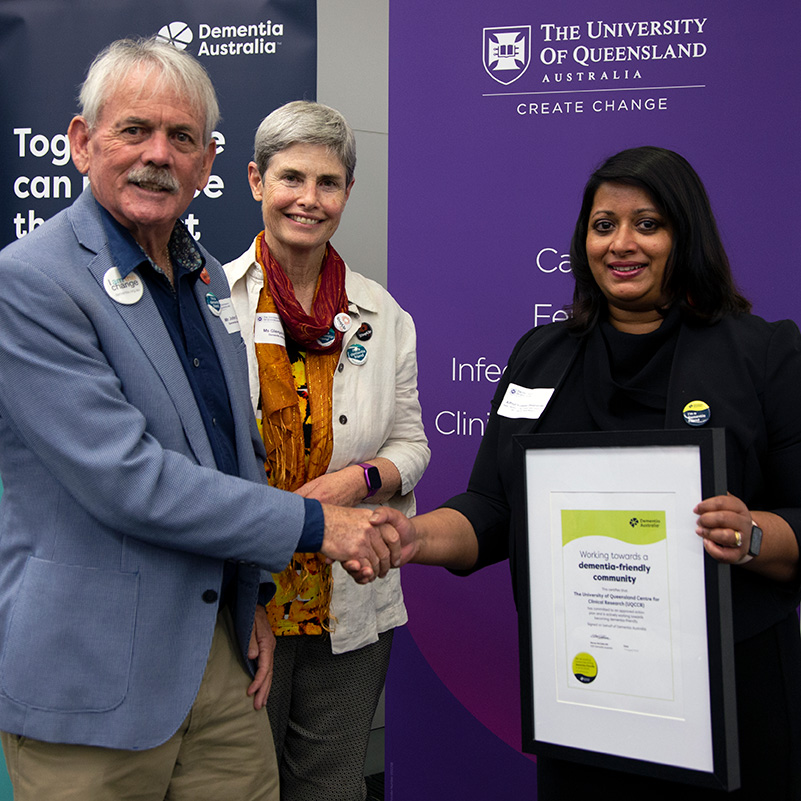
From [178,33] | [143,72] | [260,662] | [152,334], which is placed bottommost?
[260,662]

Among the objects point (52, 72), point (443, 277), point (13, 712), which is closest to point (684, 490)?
point (13, 712)

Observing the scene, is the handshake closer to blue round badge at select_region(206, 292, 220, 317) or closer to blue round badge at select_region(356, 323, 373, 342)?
blue round badge at select_region(206, 292, 220, 317)

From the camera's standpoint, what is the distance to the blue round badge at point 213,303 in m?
1.87

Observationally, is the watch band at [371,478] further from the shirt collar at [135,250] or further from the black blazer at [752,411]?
the shirt collar at [135,250]

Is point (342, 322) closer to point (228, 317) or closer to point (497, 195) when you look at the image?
point (228, 317)

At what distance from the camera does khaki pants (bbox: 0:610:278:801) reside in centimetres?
153

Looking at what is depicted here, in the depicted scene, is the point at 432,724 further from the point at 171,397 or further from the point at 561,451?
the point at 171,397

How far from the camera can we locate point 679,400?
1.73 meters

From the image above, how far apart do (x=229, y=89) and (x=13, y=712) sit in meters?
2.68

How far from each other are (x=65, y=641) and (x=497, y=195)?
88.7 inches

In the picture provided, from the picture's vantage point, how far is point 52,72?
3.63 m

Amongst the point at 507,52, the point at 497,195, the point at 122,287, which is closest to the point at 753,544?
the point at 122,287

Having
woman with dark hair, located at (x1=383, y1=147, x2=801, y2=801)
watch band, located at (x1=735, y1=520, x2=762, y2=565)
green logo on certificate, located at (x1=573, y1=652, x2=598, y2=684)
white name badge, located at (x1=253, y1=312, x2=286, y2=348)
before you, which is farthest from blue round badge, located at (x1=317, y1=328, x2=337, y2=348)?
watch band, located at (x1=735, y1=520, x2=762, y2=565)

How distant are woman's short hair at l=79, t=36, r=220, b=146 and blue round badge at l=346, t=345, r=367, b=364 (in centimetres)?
87
